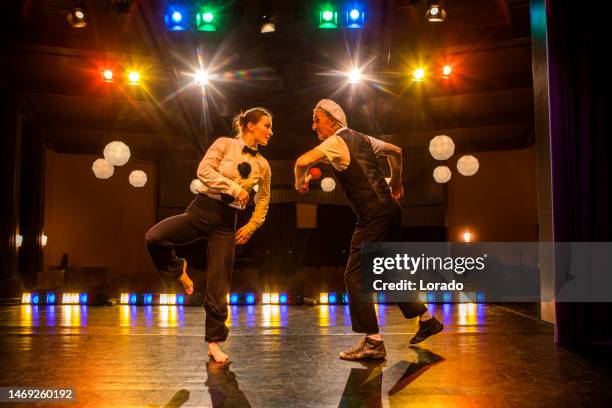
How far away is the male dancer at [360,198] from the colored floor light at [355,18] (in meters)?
4.17

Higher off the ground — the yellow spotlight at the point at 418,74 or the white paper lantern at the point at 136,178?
the yellow spotlight at the point at 418,74

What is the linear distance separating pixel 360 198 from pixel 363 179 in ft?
0.40

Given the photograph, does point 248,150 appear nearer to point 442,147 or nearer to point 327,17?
point 327,17

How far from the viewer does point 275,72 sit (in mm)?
8945

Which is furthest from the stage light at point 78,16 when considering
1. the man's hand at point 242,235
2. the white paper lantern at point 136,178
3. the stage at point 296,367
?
the man's hand at point 242,235

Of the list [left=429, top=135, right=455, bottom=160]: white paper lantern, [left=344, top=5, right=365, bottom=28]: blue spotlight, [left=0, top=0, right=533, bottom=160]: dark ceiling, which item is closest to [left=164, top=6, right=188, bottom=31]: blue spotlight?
[left=0, top=0, right=533, bottom=160]: dark ceiling

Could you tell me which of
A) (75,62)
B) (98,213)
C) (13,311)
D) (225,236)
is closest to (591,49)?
(225,236)

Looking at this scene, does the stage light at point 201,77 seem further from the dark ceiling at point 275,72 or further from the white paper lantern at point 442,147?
the white paper lantern at point 442,147

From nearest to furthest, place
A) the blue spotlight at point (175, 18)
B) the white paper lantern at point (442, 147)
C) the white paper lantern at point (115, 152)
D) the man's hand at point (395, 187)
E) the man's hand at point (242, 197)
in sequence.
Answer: the man's hand at point (242, 197) < the man's hand at point (395, 187) < the blue spotlight at point (175, 18) < the white paper lantern at point (442, 147) < the white paper lantern at point (115, 152)

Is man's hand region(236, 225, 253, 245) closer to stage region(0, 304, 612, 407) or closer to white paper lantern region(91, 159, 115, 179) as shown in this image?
stage region(0, 304, 612, 407)

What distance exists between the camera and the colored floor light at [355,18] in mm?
6777

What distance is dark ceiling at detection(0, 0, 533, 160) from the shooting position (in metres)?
7.10

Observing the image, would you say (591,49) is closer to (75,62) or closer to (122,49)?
(122,49)

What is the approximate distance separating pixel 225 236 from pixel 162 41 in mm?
5330
